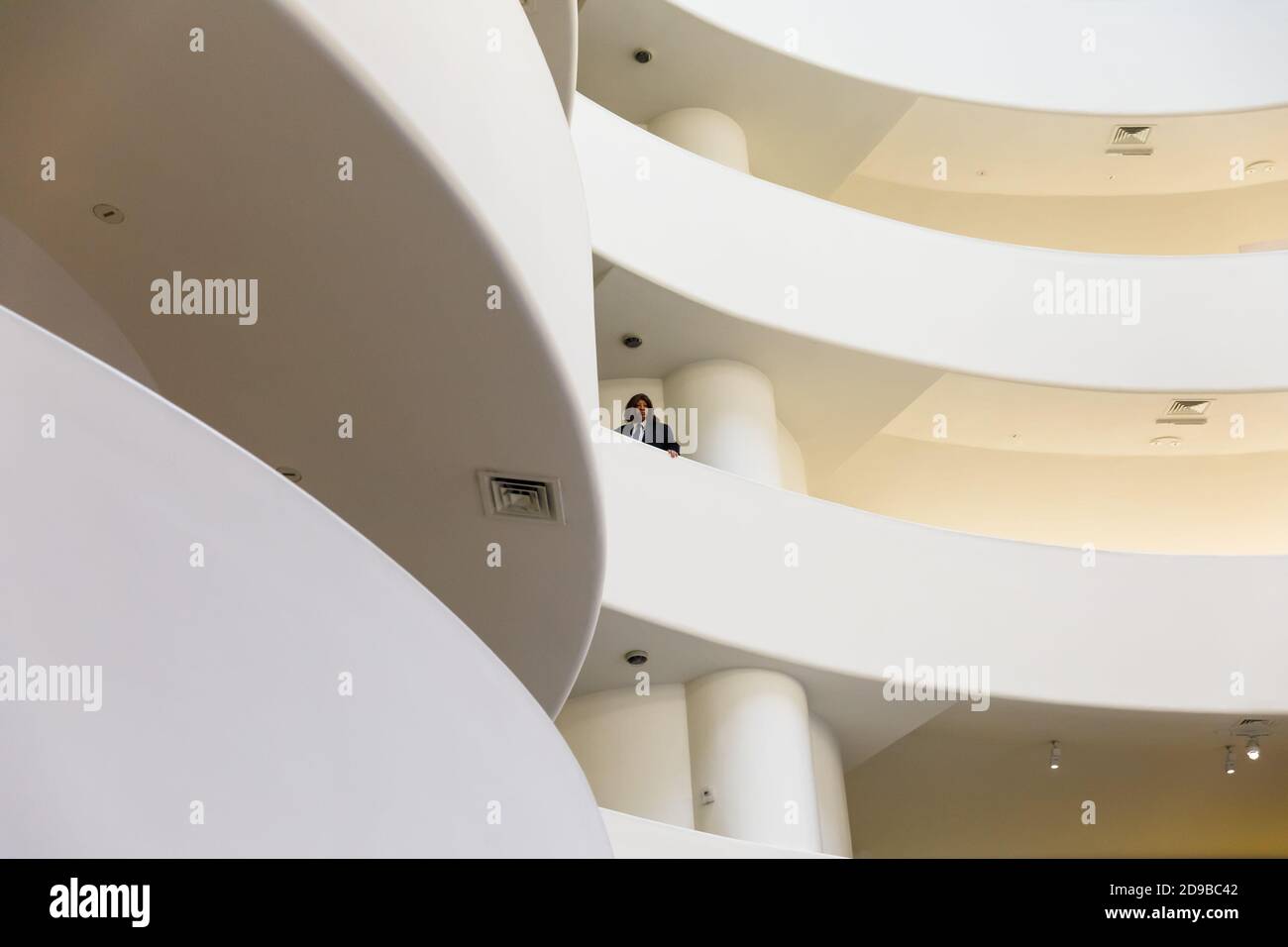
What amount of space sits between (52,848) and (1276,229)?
1579cm

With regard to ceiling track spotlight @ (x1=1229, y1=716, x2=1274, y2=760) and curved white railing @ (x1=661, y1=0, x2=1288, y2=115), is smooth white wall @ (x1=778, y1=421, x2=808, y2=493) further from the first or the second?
ceiling track spotlight @ (x1=1229, y1=716, x2=1274, y2=760)

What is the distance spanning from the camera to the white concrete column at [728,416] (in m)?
11.9

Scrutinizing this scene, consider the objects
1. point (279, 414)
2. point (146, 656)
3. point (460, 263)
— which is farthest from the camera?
point (279, 414)

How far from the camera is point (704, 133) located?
1391cm

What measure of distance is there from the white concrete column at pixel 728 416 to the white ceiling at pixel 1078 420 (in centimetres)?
194

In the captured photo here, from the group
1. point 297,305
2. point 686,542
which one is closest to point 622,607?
point 686,542

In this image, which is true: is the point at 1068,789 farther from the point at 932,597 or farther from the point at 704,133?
the point at 704,133

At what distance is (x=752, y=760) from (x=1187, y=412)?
6415mm

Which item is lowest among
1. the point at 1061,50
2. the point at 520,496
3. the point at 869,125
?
the point at 520,496

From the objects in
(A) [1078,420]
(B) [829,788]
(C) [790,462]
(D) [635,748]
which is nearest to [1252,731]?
(A) [1078,420]

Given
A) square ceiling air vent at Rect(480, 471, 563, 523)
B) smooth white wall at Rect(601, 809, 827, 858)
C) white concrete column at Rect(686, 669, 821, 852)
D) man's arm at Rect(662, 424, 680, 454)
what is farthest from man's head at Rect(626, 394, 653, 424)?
square ceiling air vent at Rect(480, 471, 563, 523)

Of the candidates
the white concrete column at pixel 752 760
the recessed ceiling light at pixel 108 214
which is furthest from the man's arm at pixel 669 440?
the recessed ceiling light at pixel 108 214

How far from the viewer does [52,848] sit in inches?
116
